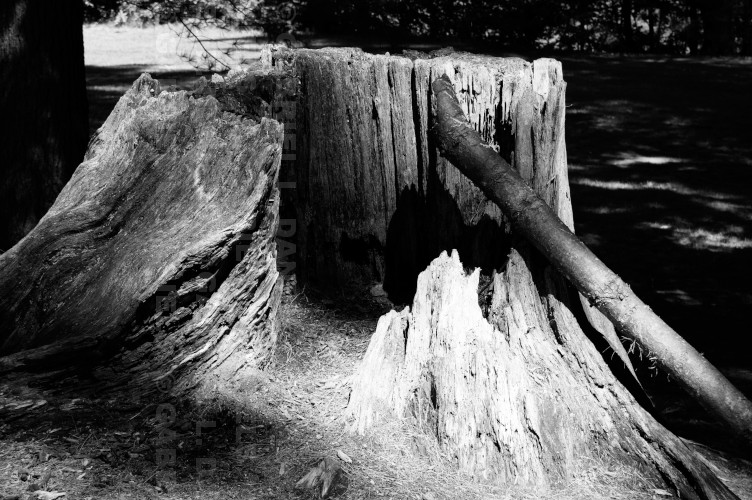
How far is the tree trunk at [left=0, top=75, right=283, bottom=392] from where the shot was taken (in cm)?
320

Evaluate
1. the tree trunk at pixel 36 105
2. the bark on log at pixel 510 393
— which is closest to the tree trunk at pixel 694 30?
the tree trunk at pixel 36 105

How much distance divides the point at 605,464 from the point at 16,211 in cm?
365

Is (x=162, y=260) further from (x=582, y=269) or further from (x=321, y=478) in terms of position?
(x=582, y=269)

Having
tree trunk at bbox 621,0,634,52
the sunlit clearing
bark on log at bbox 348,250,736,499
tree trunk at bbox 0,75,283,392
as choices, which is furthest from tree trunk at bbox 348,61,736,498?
tree trunk at bbox 621,0,634,52

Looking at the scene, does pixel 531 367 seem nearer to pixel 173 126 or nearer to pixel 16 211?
pixel 173 126

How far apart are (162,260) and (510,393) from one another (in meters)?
1.43

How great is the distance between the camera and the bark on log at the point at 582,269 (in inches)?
130

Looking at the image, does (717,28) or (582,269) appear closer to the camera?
(582,269)

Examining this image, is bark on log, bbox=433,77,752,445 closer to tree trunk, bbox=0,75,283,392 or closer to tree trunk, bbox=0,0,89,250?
tree trunk, bbox=0,75,283,392

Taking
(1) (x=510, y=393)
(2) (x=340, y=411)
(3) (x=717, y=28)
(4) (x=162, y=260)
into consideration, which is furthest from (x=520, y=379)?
(3) (x=717, y=28)

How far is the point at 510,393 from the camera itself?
10.7ft

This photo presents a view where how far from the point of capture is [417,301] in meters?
3.54

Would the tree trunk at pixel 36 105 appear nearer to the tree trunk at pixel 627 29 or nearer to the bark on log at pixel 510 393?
the bark on log at pixel 510 393

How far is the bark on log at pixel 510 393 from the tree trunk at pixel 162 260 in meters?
0.60
